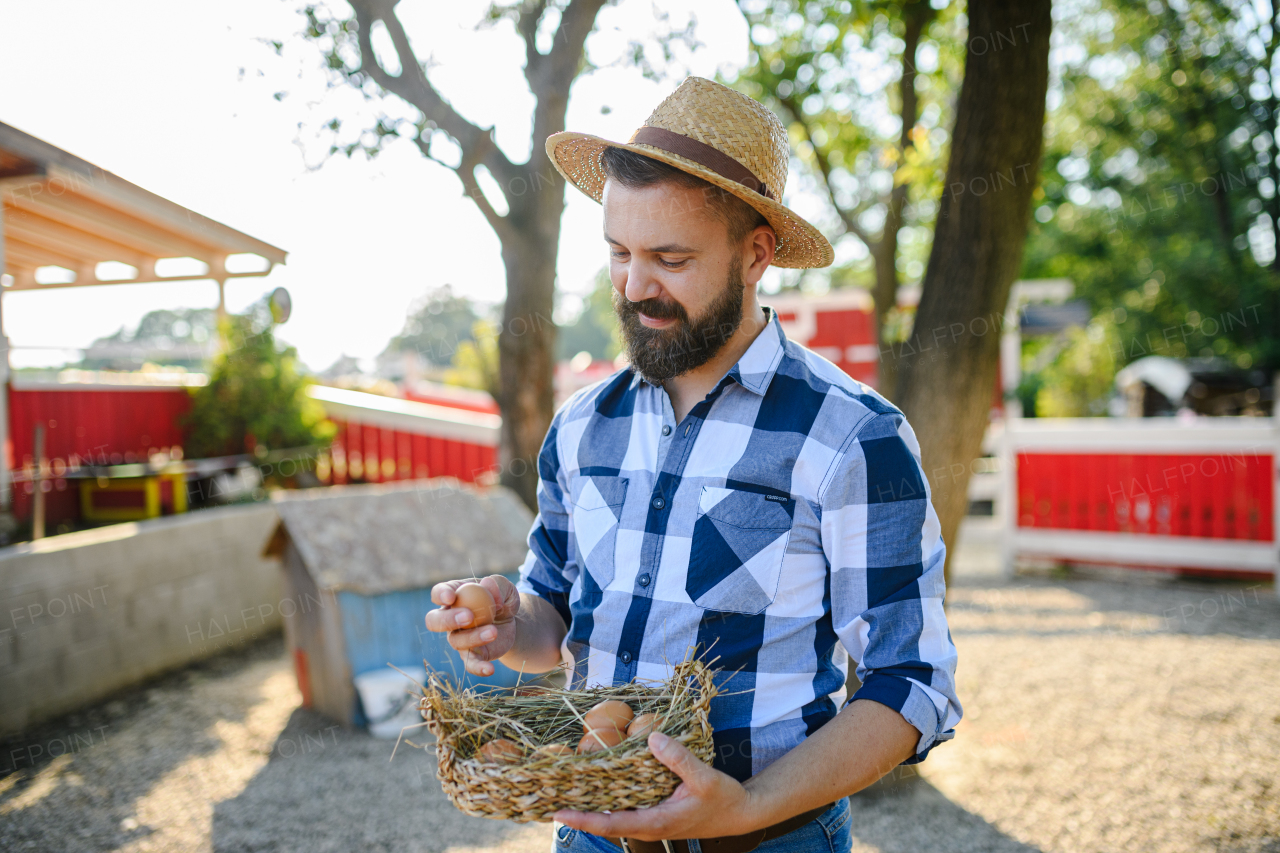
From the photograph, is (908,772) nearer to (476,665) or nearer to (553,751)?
(476,665)

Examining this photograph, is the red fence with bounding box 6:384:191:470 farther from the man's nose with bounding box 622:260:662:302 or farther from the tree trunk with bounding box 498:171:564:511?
the man's nose with bounding box 622:260:662:302

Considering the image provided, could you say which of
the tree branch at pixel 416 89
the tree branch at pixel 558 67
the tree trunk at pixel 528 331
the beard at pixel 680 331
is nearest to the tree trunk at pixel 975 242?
the beard at pixel 680 331

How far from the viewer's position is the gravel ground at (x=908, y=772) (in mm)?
3533

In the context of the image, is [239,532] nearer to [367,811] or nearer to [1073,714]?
[367,811]

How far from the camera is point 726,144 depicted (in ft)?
5.15

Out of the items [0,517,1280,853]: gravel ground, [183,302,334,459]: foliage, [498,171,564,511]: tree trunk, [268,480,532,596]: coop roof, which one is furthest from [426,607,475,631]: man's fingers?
[183,302,334,459]: foliage

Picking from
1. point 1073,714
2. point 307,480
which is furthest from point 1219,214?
point 307,480

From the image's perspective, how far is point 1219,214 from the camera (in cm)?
2170

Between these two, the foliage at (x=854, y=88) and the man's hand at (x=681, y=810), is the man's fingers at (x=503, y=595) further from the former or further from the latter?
the foliage at (x=854, y=88)

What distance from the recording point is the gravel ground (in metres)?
3.53

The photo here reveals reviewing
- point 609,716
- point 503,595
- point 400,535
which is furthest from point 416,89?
point 609,716

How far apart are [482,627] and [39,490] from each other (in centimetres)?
502

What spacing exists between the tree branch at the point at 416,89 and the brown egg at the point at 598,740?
5335 mm

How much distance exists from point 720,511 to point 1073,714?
437cm
